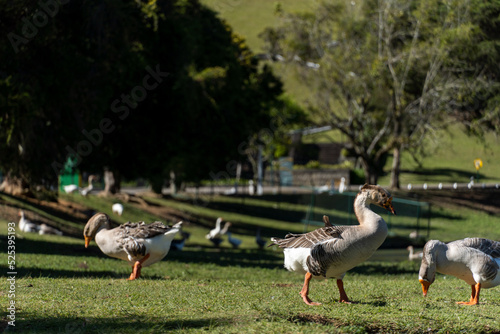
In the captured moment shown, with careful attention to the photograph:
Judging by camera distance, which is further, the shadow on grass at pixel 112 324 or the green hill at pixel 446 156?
the green hill at pixel 446 156

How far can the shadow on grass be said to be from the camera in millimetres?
7016

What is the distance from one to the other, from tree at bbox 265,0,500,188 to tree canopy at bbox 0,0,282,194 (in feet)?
11.5

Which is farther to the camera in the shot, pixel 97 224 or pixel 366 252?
pixel 97 224

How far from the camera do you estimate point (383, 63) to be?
37062mm

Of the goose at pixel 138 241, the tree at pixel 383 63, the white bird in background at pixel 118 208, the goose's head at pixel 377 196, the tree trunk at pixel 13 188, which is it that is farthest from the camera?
the tree at pixel 383 63

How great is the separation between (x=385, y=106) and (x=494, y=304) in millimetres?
33757

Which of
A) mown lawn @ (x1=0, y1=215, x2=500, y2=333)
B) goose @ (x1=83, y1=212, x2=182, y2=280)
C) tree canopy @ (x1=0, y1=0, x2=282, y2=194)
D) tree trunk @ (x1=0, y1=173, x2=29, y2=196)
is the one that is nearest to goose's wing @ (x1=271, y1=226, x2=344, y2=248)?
mown lawn @ (x1=0, y1=215, x2=500, y2=333)

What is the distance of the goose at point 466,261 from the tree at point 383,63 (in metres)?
26.9

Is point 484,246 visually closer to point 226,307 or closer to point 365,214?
point 365,214

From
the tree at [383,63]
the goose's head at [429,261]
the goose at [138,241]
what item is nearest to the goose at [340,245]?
the goose's head at [429,261]

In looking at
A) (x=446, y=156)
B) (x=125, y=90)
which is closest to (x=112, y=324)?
(x=125, y=90)

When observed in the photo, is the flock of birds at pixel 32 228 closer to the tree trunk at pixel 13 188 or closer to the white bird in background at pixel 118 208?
the tree trunk at pixel 13 188

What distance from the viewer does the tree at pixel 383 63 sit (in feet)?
118

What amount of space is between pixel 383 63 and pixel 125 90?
1754cm
